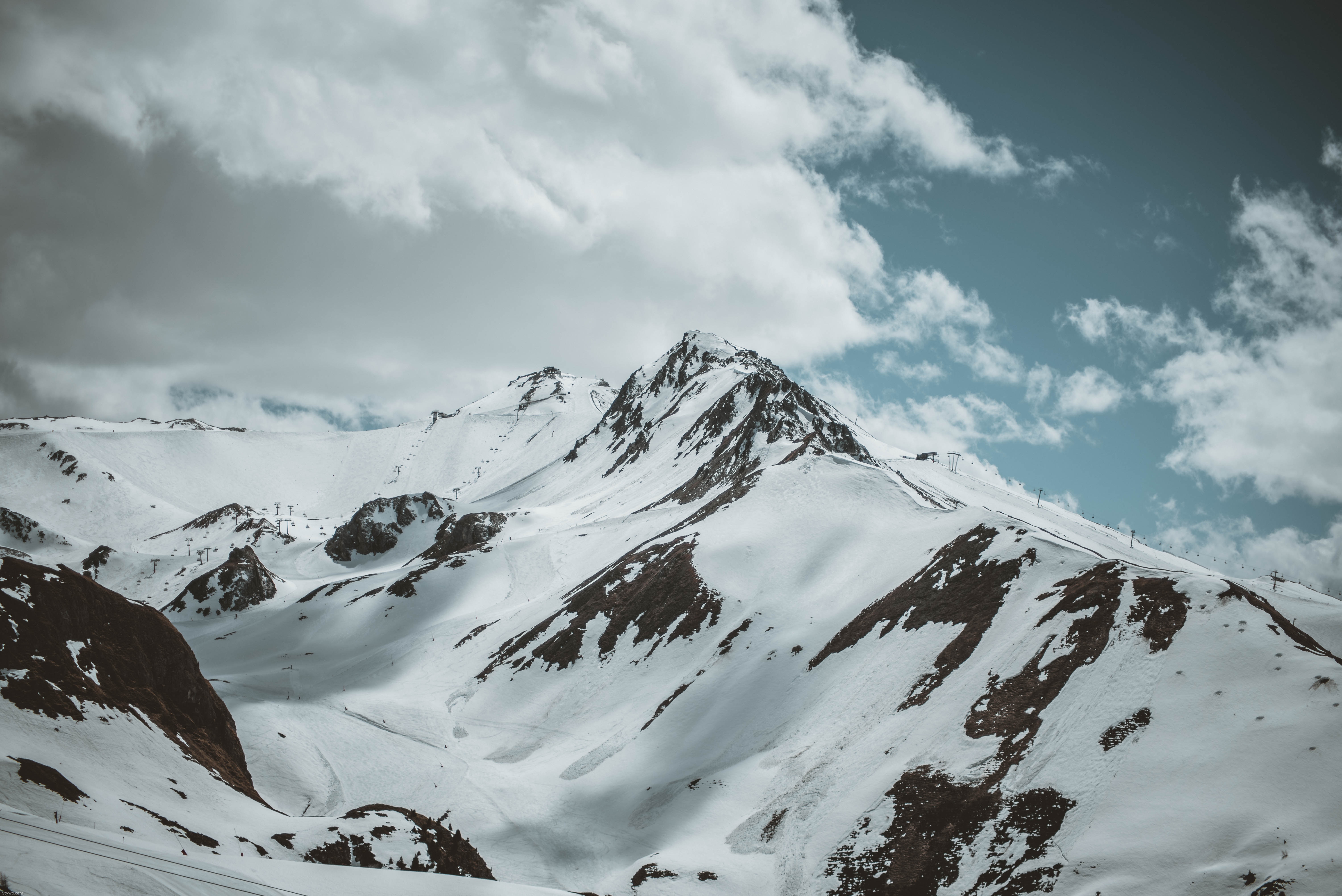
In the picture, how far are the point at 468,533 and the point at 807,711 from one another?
104655mm

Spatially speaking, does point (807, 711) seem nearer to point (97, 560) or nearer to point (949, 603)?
point (949, 603)

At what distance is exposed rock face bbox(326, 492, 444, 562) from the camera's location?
537ft

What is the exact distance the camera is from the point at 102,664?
31.1 meters

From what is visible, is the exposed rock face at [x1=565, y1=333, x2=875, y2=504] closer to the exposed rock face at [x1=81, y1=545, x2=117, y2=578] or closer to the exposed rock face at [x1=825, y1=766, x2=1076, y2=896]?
the exposed rock face at [x1=825, y1=766, x2=1076, y2=896]

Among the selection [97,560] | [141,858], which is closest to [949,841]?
[141,858]

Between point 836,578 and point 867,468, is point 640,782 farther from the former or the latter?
point 867,468

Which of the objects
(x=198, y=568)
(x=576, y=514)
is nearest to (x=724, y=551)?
(x=576, y=514)

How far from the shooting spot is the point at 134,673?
33.2m

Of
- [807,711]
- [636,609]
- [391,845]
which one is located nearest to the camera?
[391,845]

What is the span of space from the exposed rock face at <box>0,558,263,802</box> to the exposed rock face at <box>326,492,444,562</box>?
132 m

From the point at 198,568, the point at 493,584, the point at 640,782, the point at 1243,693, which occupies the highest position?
the point at 198,568

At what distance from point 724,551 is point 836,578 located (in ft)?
48.5

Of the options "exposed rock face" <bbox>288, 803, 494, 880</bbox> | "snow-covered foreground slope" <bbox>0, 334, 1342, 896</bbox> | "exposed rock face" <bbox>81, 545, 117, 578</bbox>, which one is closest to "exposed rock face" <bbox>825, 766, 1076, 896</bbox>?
"snow-covered foreground slope" <bbox>0, 334, 1342, 896</bbox>

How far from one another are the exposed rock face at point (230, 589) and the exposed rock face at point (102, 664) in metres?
106
